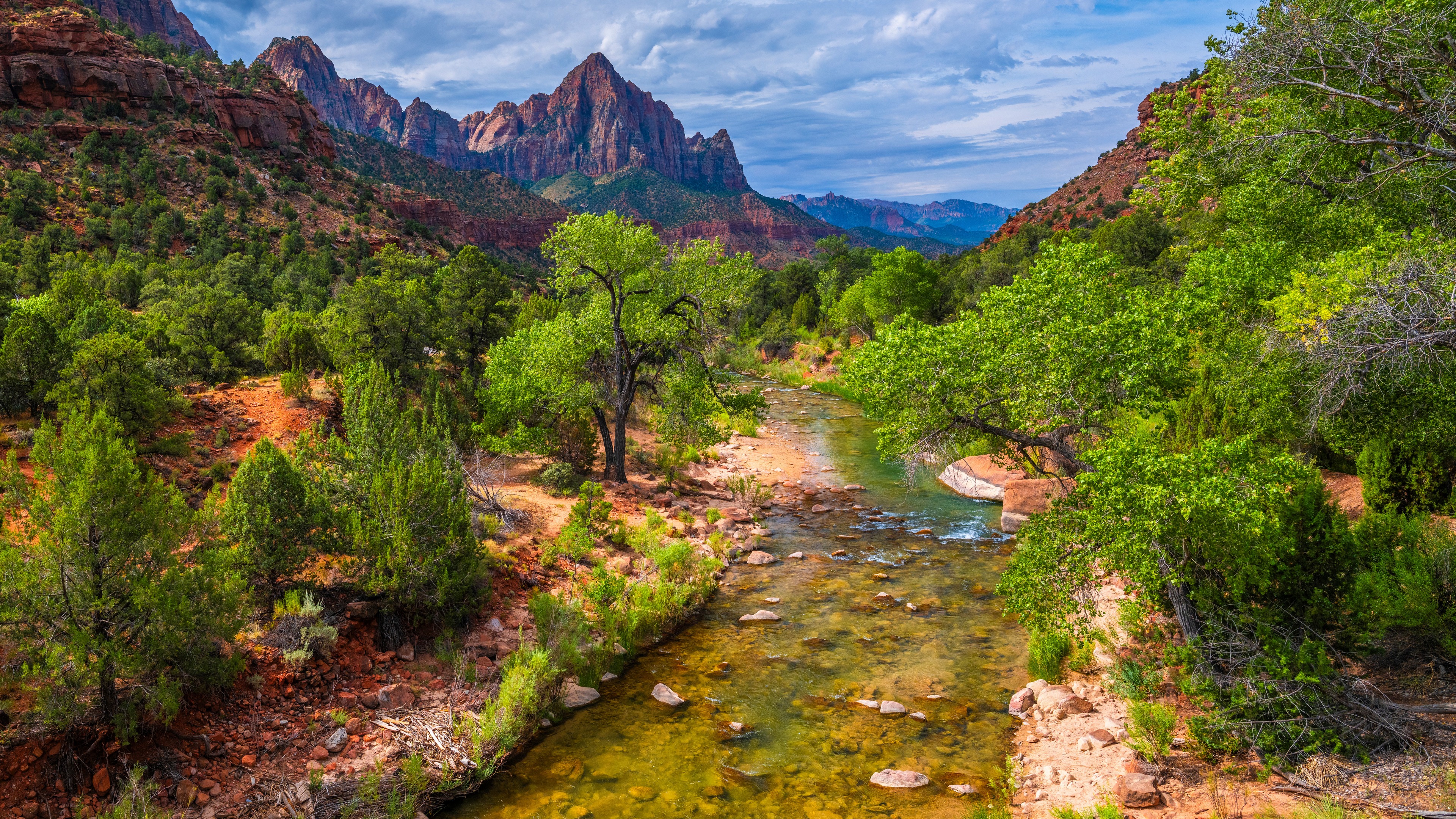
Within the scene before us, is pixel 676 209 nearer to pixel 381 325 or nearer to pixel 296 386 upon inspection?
pixel 381 325

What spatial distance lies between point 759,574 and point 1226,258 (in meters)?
10.5

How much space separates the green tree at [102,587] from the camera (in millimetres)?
5918

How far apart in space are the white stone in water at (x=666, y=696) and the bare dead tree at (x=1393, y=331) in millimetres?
9791

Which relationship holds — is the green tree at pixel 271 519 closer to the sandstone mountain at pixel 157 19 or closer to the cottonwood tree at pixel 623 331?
the cottonwood tree at pixel 623 331

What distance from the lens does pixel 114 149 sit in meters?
48.8

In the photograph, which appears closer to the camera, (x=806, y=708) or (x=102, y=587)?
(x=102, y=587)

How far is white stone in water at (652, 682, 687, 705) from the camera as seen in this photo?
942cm

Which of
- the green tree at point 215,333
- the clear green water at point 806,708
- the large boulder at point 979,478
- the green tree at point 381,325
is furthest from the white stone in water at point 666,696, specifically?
the green tree at point 215,333

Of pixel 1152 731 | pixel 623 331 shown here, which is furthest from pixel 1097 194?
pixel 1152 731

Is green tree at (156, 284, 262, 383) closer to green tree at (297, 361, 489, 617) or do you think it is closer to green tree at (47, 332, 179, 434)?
green tree at (47, 332, 179, 434)

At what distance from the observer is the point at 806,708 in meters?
9.33

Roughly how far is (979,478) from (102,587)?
784 inches

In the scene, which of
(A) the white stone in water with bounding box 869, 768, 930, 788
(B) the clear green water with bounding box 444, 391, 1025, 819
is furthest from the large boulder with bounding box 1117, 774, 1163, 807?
(A) the white stone in water with bounding box 869, 768, 930, 788

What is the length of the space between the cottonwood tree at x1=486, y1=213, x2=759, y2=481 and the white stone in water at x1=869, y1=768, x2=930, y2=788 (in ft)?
36.1
